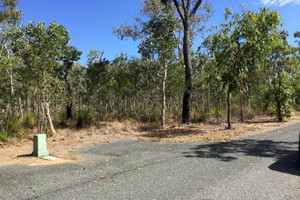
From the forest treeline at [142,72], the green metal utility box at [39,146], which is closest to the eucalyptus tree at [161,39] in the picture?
the forest treeline at [142,72]

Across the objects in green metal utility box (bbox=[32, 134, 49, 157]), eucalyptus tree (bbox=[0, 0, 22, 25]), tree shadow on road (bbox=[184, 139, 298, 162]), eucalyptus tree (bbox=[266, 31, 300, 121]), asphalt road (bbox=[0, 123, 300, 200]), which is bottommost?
asphalt road (bbox=[0, 123, 300, 200])

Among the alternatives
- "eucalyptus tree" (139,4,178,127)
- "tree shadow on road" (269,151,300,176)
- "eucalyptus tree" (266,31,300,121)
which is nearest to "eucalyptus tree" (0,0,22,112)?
"eucalyptus tree" (139,4,178,127)

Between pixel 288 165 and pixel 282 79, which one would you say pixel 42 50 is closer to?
pixel 288 165

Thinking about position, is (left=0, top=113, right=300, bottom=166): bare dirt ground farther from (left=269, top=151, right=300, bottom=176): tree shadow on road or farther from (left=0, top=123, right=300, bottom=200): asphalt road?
(left=269, top=151, right=300, bottom=176): tree shadow on road

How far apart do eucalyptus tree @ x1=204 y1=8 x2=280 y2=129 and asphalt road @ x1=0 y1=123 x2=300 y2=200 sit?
4.61 metres

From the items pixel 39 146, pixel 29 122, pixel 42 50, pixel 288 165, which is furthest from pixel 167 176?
pixel 29 122

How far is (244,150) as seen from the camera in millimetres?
7016

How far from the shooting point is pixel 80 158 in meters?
6.72

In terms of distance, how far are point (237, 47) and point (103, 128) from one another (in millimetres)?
Result: 7569

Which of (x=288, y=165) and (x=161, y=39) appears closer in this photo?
(x=288, y=165)

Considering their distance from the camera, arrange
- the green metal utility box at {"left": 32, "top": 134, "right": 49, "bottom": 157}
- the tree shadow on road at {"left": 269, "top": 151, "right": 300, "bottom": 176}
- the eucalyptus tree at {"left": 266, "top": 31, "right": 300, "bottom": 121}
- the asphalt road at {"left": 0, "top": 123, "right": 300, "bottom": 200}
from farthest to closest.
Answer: the eucalyptus tree at {"left": 266, "top": 31, "right": 300, "bottom": 121}
the green metal utility box at {"left": 32, "top": 134, "right": 49, "bottom": 157}
the tree shadow on road at {"left": 269, "top": 151, "right": 300, "bottom": 176}
the asphalt road at {"left": 0, "top": 123, "right": 300, "bottom": 200}

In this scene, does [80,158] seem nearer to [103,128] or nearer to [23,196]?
[23,196]

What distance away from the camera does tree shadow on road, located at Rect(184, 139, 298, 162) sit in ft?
20.9

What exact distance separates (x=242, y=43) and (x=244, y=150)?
570cm
